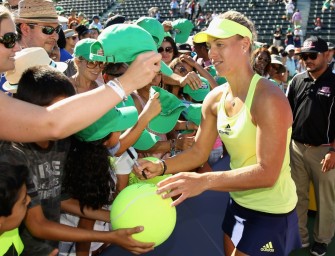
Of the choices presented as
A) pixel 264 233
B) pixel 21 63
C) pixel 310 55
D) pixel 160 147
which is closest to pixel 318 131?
pixel 310 55

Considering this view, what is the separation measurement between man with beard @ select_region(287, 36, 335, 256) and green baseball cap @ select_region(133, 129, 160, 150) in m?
1.90

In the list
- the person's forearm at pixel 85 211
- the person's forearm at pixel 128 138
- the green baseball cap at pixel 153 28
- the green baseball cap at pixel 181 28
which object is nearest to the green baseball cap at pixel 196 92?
the green baseball cap at pixel 153 28

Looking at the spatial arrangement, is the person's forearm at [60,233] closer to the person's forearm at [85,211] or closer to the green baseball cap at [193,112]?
the person's forearm at [85,211]

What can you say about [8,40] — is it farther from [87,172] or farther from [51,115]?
[87,172]

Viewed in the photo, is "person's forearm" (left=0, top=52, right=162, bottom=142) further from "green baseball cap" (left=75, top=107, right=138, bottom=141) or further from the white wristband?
"green baseball cap" (left=75, top=107, right=138, bottom=141)

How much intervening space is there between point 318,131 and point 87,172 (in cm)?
278

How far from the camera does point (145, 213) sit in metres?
2.01

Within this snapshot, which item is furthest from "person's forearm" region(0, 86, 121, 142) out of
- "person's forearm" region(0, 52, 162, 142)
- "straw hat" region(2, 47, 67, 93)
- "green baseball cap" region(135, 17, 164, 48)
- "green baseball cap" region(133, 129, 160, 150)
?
"green baseball cap" region(135, 17, 164, 48)

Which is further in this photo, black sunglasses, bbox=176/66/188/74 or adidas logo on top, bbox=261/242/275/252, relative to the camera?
black sunglasses, bbox=176/66/188/74

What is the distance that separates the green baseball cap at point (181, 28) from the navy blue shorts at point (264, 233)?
4.08m

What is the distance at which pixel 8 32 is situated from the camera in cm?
187

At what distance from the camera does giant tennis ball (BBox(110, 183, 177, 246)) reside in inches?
79.4

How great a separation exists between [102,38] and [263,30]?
64.2 ft

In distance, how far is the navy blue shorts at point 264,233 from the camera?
2441mm
